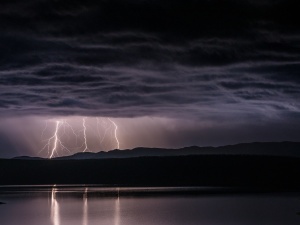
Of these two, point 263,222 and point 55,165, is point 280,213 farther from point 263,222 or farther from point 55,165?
point 55,165

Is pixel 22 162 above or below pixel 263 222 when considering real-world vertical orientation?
above

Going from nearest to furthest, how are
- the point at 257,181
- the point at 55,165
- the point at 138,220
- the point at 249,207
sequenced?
the point at 138,220, the point at 249,207, the point at 257,181, the point at 55,165

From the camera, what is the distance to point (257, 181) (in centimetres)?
16750

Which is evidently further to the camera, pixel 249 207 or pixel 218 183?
pixel 218 183

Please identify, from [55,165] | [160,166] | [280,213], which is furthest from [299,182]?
[280,213]

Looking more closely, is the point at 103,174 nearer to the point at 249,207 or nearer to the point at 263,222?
the point at 249,207

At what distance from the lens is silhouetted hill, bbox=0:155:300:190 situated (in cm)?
16825

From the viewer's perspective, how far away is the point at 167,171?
591 ft

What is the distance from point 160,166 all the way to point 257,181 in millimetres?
30700

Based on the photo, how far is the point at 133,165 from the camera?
617 feet

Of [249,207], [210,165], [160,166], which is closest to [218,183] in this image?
[210,165]

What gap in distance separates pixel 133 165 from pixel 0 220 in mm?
131771

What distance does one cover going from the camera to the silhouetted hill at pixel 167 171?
168250 millimetres

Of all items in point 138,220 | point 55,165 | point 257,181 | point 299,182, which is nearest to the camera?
point 138,220
